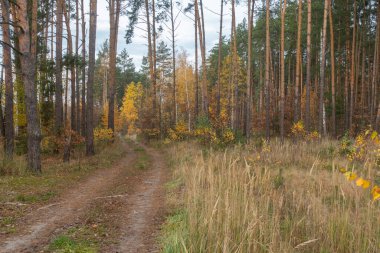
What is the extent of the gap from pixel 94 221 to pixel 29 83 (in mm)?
6163

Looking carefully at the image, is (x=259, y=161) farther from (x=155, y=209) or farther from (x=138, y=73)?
(x=138, y=73)

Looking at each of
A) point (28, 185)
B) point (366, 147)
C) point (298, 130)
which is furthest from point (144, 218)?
point (298, 130)

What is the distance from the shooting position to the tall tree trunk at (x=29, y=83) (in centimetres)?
967

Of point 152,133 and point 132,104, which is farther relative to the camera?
point 132,104

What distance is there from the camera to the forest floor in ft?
14.3

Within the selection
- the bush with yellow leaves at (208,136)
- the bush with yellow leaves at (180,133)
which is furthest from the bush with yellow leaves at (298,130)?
the bush with yellow leaves at (180,133)

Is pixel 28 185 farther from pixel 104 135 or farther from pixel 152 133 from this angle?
pixel 152 133

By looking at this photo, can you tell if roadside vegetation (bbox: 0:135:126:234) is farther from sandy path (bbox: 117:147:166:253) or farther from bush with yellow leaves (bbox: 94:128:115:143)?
bush with yellow leaves (bbox: 94:128:115:143)

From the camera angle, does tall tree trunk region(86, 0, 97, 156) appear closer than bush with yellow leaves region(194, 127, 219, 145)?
No

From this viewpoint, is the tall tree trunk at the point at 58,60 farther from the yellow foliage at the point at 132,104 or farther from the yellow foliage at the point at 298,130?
the yellow foliage at the point at 132,104

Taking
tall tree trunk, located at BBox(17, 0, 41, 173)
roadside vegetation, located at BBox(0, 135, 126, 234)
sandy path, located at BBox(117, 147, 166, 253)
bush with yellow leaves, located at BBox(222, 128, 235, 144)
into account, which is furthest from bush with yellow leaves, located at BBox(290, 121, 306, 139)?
tall tree trunk, located at BBox(17, 0, 41, 173)

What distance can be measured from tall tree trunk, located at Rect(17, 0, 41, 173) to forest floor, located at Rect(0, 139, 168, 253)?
6.83 feet

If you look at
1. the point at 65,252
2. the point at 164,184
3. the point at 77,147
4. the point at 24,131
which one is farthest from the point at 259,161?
the point at 24,131

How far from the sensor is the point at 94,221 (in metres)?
5.52
